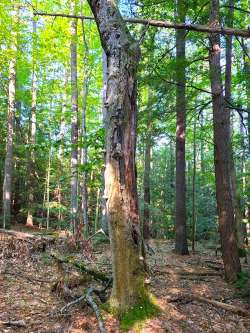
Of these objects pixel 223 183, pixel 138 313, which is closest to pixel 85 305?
pixel 138 313

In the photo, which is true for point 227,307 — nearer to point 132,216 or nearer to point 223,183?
point 132,216

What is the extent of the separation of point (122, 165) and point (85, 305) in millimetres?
2185

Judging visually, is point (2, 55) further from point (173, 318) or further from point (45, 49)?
point (173, 318)

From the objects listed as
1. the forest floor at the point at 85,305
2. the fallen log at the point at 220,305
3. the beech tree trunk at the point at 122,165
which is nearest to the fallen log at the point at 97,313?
the forest floor at the point at 85,305

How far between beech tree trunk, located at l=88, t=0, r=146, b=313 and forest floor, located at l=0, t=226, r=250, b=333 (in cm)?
51

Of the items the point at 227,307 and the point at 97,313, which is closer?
the point at 97,313

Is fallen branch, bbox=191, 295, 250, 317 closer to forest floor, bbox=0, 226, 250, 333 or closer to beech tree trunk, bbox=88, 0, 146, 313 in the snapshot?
forest floor, bbox=0, 226, 250, 333

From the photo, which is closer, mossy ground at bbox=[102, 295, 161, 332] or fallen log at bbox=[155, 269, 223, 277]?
mossy ground at bbox=[102, 295, 161, 332]

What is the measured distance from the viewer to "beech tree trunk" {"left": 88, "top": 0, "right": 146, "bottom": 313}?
4.57 meters

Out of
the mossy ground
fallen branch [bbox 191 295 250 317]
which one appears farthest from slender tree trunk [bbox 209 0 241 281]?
the mossy ground

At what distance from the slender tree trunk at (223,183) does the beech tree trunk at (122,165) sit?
154 inches

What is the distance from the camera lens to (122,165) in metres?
4.62

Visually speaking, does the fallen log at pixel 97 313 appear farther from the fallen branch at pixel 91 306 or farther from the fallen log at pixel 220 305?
the fallen log at pixel 220 305

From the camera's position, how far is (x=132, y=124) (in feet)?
15.7
